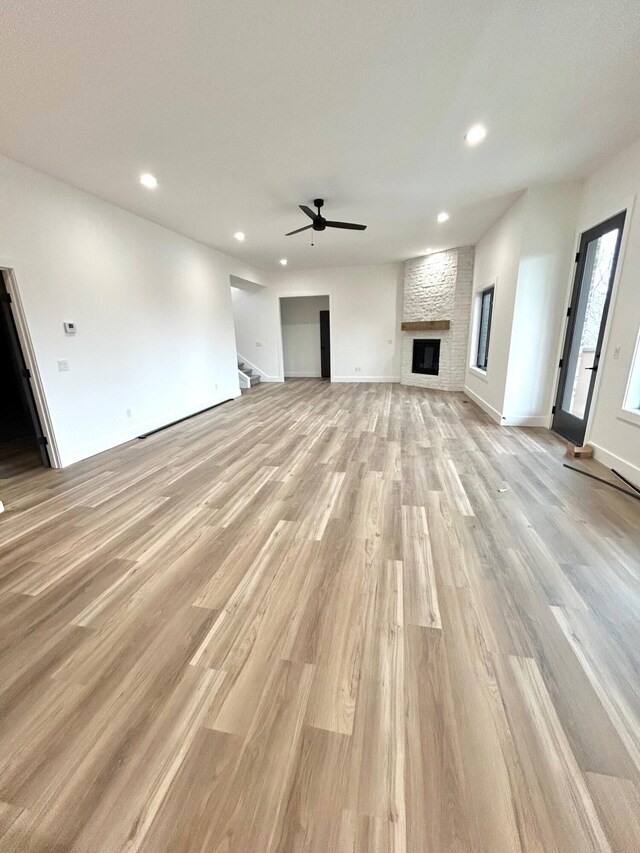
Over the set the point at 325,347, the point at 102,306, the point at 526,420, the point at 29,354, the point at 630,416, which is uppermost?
the point at 102,306

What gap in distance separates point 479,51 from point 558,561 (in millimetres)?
3144

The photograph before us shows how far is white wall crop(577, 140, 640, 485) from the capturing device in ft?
9.66

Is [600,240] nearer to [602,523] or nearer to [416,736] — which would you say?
[602,523]

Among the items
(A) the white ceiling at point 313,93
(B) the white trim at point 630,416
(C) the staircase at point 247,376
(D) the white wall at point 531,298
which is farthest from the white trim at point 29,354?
(B) the white trim at point 630,416

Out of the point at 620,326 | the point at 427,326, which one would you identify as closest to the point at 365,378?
the point at 427,326

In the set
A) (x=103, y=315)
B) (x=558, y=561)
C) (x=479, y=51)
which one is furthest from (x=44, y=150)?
(x=558, y=561)

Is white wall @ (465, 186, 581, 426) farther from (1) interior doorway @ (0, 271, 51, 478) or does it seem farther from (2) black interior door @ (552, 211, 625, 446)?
(1) interior doorway @ (0, 271, 51, 478)

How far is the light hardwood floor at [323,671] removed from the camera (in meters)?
0.94

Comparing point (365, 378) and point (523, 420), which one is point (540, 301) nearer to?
point (523, 420)

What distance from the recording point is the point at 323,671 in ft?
4.44

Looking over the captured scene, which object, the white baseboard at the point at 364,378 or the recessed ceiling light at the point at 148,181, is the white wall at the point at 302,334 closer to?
the white baseboard at the point at 364,378

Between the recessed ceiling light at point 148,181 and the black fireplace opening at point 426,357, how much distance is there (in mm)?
6182

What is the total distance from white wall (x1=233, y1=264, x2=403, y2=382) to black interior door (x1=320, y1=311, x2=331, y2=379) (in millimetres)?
992

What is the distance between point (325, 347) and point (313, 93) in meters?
7.73
